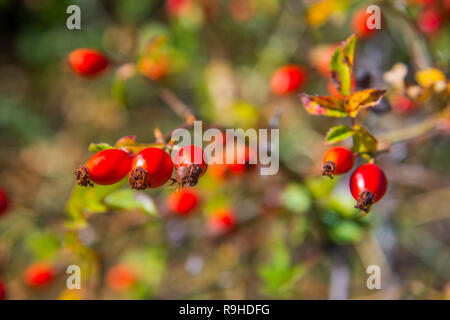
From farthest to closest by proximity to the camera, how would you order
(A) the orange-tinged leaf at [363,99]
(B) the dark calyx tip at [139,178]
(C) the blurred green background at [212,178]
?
(C) the blurred green background at [212,178] < (A) the orange-tinged leaf at [363,99] < (B) the dark calyx tip at [139,178]

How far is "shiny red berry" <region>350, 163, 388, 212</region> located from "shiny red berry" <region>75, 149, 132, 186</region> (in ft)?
2.08

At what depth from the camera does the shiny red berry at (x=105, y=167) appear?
3.39ft

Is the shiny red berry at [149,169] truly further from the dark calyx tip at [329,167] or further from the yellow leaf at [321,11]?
the yellow leaf at [321,11]

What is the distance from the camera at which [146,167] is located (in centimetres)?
100

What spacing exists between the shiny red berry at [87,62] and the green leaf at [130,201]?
56cm

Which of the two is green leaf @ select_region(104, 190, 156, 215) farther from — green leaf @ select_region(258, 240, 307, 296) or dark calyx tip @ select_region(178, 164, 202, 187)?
green leaf @ select_region(258, 240, 307, 296)

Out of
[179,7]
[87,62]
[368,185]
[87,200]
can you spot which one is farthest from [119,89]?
[179,7]

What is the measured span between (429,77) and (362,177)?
598 millimetres

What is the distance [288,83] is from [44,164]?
253 centimetres

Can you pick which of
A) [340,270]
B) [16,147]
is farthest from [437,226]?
[16,147]

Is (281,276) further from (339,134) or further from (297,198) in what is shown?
(339,134)

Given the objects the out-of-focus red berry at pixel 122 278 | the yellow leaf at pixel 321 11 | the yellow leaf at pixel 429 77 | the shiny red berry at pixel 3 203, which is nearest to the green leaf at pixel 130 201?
the shiny red berry at pixel 3 203
